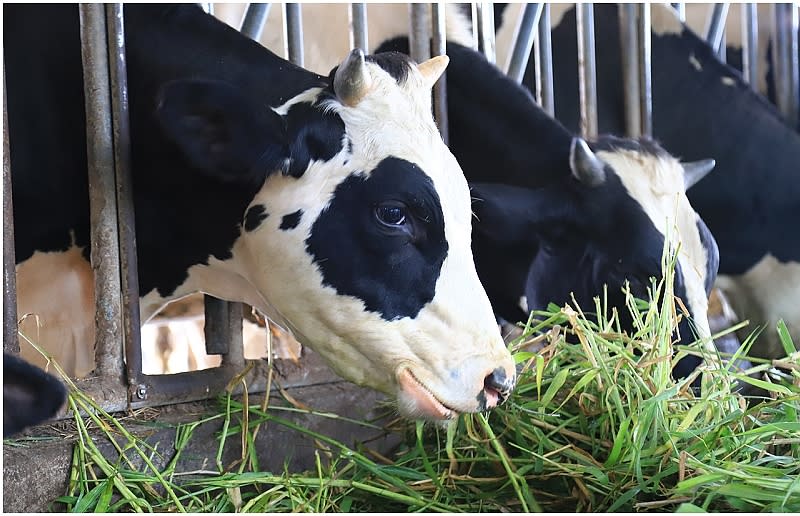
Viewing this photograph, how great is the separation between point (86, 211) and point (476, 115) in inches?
62.0

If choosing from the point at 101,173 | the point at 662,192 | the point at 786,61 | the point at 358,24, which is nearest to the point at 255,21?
the point at 358,24

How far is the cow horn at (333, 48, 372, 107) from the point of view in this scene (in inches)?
82.6

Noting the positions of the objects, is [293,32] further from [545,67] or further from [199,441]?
[545,67]

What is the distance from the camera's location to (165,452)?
7.23ft

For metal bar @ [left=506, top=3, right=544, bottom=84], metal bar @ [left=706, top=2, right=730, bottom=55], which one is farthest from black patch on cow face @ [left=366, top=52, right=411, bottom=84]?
metal bar @ [left=706, top=2, right=730, bottom=55]

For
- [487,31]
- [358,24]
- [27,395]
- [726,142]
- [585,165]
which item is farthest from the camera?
[726,142]

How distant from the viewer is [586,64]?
4172 millimetres

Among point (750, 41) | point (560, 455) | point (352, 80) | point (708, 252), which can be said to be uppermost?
point (750, 41)

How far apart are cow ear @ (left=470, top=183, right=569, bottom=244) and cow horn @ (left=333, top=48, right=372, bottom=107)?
3.63 ft

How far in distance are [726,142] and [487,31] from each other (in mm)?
1336

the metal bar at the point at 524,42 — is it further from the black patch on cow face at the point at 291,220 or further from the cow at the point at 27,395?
the cow at the point at 27,395

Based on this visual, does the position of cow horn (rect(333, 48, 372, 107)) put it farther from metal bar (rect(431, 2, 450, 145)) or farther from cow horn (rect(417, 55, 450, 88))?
metal bar (rect(431, 2, 450, 145))

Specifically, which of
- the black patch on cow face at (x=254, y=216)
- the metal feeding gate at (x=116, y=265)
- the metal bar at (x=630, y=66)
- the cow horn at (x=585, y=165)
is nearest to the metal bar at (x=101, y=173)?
the metal feeding gate at (x=116, y=265)

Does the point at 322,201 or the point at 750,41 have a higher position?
the point at 750,41
